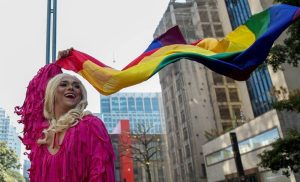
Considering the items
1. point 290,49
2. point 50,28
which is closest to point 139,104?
point 290,49

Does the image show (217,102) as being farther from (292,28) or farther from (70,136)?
(70,136)

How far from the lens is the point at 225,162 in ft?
105

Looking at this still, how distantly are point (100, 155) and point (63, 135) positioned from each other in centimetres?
44

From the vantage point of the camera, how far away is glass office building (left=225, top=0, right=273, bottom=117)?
32703mm

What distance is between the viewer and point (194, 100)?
43.7m

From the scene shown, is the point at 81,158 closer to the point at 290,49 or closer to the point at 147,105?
the point at 290,49

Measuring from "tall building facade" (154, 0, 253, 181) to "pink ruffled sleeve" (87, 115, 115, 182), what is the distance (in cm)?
3579

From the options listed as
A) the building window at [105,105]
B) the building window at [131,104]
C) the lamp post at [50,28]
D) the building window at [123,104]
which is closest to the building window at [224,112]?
the lamp post at [50,28]

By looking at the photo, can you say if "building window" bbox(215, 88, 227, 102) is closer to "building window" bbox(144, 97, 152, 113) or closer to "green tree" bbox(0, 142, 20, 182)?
"green tree" bbox(0, 142, 20, 182)

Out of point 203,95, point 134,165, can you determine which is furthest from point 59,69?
point 134,165

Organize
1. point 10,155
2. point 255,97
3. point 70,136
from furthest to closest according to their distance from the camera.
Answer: point 255,97 → point 10,155 → point 70,136

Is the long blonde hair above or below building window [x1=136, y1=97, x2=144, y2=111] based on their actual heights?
below

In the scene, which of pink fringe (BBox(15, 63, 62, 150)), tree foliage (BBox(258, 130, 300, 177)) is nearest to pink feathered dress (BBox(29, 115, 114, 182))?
pink fringe (BBox(15, 63, 62, 150))

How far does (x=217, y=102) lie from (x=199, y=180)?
10.1 m
